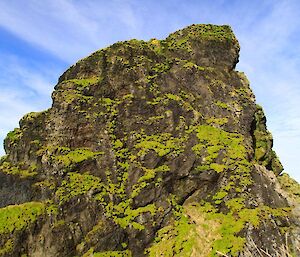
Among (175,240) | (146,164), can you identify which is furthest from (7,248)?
(146,164)

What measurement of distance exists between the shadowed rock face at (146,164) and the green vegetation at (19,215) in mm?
70

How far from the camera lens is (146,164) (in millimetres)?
28859

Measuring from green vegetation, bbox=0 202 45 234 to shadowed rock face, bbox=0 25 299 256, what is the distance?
0.23 ft

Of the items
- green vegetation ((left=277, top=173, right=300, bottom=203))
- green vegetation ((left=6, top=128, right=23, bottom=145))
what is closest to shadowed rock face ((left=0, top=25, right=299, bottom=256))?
green vegetation ((left=6, top=128, right=23, bottom=145))

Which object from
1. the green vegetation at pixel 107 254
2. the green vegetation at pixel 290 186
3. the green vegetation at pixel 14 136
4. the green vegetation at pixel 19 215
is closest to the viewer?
the green vegetation at pixel 19 215

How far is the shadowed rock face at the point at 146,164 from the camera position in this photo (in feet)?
81.6

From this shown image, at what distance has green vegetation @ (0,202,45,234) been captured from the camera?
24.0 m

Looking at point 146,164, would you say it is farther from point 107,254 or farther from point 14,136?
point 14,136

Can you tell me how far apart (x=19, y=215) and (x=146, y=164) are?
1007 cm

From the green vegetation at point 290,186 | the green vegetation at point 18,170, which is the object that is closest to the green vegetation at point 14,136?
the green vegetation at point 18,170

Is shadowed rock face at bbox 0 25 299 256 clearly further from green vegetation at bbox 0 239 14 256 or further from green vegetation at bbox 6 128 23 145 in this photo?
green vegetation at bbox 6 128 23 145

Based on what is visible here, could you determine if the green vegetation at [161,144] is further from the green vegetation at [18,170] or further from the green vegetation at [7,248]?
the green vegetation at [7,248]

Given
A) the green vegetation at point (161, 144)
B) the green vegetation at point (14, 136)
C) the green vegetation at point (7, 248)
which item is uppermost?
the green vegetation at point (161, 144)

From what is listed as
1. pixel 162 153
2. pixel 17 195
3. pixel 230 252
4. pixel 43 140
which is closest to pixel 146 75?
pixel 162 153
